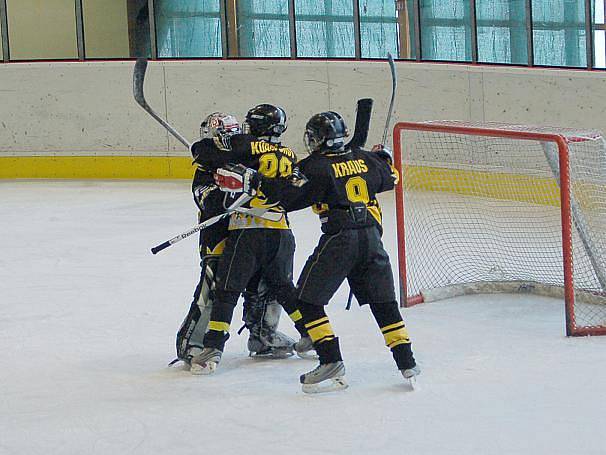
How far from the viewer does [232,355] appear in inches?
204

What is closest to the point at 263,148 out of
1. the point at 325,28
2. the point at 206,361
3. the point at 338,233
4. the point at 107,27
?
the point at 338,233

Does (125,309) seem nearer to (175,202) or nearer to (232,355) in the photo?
(232,355)

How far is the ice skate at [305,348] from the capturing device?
5.02m

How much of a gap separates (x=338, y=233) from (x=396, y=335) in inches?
17.2

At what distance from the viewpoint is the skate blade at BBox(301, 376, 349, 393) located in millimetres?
4512

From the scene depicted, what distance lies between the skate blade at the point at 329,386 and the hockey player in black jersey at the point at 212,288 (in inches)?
21.3

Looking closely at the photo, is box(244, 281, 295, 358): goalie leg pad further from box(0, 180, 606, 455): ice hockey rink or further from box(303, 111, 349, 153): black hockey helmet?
box(303, 111, 349, 153): black hockey helmet

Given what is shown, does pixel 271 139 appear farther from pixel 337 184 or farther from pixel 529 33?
pixel 529 33

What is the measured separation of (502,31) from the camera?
31.3 feet

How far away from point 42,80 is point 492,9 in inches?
160

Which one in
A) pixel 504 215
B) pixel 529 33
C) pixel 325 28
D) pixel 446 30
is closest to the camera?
pixel 504 215

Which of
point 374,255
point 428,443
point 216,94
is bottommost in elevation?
point 428,443

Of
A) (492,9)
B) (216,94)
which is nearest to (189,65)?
(216,94)

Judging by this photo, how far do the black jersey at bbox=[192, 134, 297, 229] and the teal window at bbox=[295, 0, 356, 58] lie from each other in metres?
6.07
